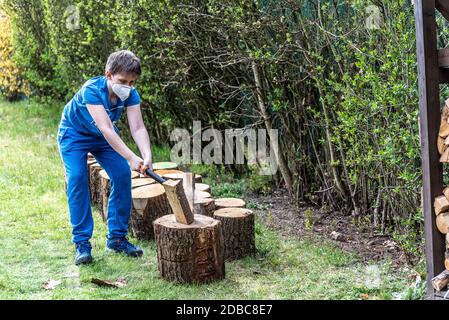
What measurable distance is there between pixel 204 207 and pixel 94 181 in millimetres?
1678

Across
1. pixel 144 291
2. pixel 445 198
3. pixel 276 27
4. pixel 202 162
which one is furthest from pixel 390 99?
pixel 202 162

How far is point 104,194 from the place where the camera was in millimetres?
5934

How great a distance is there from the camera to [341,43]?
526 centimetres

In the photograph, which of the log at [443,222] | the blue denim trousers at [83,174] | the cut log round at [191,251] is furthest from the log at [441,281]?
the blue denim trousers at [83,174]

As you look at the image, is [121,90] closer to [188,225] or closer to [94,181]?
[188,225]

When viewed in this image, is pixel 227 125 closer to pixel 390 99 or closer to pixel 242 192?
pixel 242 192

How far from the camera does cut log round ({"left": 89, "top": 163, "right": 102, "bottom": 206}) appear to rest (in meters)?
6.39

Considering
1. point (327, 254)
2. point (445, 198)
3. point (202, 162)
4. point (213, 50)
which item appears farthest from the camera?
point (202, 162)

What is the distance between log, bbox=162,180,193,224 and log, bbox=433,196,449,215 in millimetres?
1646

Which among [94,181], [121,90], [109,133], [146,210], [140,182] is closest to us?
[109,133]

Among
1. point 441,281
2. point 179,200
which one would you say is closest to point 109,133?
point 179,200

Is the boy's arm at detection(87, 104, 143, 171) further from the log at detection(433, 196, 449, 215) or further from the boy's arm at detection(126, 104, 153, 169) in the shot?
the log at detection(433, 196, 449, 215)

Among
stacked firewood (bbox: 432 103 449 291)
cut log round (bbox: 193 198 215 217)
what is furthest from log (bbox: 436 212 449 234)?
cut log round (bbox: 193 198 215 217)
